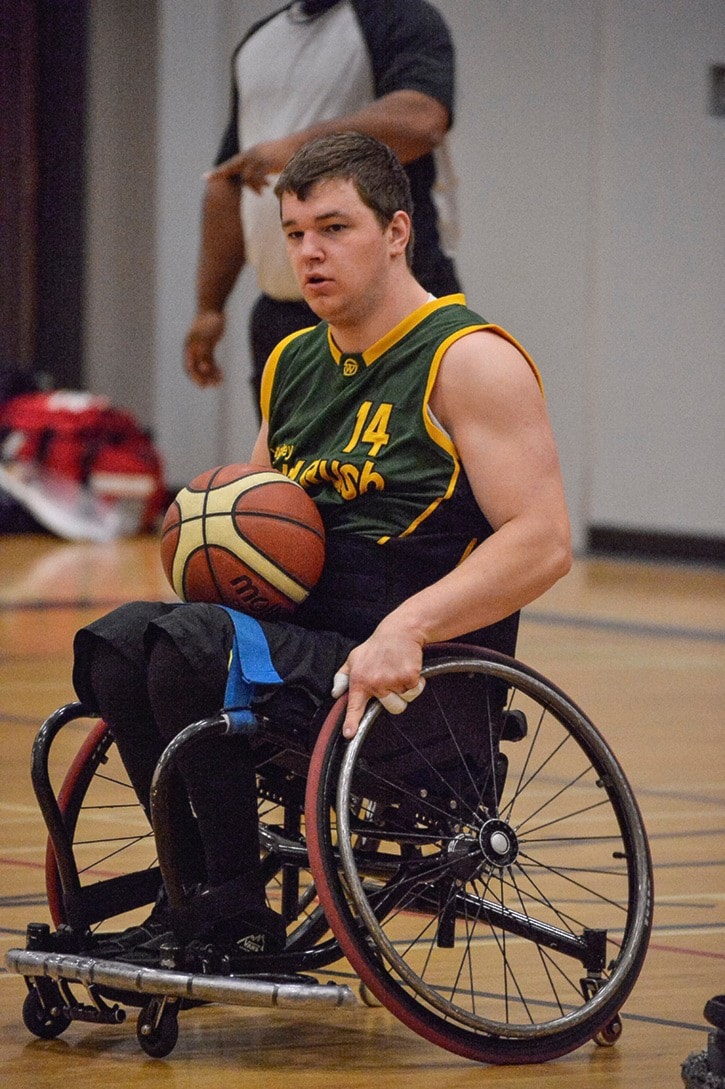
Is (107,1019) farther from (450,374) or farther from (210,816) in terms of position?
(450,374)

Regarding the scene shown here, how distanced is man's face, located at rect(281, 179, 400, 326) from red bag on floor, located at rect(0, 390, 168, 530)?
274 inches

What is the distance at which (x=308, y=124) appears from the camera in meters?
4.02

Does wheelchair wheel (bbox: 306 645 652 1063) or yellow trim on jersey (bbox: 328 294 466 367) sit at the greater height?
yellow trim on jersey (bbox: 328 294 466 367)

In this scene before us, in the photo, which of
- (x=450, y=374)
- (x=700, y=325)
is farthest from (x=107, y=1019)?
(x=700, y=325)

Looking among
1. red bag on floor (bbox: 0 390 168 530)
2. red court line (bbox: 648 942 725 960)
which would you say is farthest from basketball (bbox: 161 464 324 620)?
red bag on floor (bbox: 0 390 168 530)

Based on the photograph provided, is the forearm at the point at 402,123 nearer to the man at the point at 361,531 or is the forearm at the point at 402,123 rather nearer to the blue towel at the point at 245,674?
the man at the point at 361,531

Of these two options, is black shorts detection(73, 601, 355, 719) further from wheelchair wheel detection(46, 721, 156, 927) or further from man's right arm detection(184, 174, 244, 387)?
man's right arm detection(184, 174, 244, 387)

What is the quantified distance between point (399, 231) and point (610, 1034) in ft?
3.25

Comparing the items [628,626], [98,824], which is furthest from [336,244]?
[628,626]

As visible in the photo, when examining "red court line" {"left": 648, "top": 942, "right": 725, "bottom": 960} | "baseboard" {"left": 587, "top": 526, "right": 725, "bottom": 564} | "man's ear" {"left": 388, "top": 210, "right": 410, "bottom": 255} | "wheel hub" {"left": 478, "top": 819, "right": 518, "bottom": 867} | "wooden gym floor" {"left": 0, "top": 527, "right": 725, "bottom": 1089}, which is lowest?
"red court line" {"left": 648, "top": 942, "right": 725, "bottom": 960}

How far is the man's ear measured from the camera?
→ 2417 millimetres

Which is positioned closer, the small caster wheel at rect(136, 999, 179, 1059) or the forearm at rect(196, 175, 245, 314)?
the small caster wheel at rect(136, 999, 179, 1059)

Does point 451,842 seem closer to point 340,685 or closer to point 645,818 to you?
point 340,685

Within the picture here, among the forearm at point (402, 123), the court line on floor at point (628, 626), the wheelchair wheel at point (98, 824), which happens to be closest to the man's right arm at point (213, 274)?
the forearm at point (402, 123)
